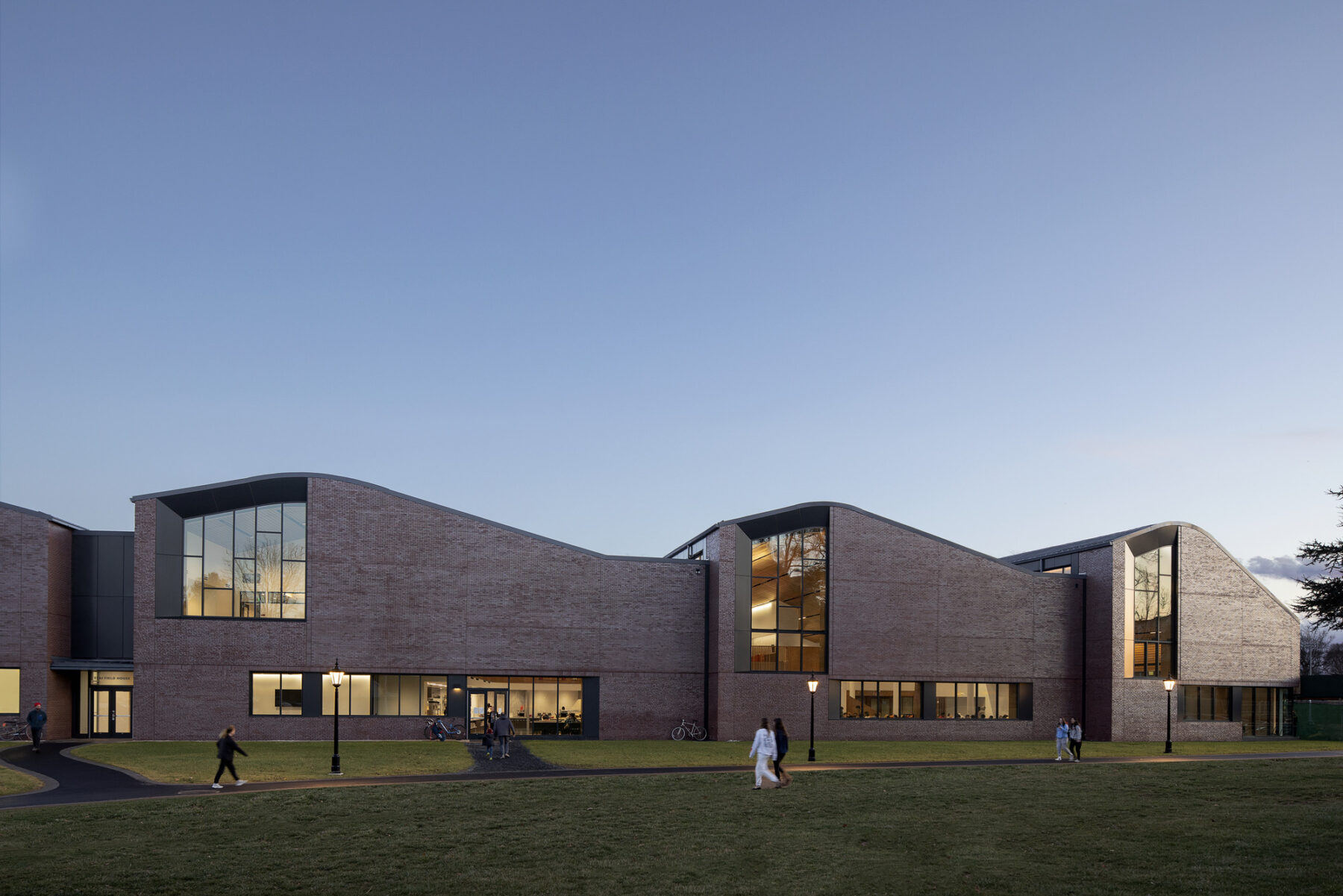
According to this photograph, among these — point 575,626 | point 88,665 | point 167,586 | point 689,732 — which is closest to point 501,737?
point 575,626

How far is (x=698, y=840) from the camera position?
18.1 metres

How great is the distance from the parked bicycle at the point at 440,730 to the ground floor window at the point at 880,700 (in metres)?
17.3

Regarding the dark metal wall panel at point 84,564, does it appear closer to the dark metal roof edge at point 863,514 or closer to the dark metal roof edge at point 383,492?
the dark metal roof edge at point 383,492

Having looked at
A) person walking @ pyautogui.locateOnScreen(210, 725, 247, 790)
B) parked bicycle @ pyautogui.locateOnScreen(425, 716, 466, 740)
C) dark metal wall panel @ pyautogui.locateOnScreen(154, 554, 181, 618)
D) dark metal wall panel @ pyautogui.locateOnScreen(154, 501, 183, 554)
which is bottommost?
parked bicycle @ pyautogui.locateOnScreen(425, 716, 466, 740)

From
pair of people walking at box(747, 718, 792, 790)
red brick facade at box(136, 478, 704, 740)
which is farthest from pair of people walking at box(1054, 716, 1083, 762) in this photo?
red brick facade at box(136, 478, 704, 740)

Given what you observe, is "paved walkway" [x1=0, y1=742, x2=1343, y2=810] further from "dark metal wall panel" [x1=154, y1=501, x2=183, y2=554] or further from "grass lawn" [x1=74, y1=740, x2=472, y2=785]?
"dark metal wall panel" [x1=154, y1=501, x2=183, y2=554]

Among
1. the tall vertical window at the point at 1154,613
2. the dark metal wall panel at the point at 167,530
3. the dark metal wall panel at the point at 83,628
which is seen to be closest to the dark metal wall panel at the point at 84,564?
the dark metal wall panel at the point at 83,628

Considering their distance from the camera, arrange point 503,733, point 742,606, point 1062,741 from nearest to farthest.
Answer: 1. point 503,733
2. point 1062,741
3. point 742,606

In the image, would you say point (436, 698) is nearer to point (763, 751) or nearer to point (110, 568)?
point (110, 568)

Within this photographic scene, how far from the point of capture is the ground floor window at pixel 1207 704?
173ft

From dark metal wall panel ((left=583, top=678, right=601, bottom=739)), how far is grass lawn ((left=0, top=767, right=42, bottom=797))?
75.7ft

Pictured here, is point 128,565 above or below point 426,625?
above

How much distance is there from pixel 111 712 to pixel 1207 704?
172ft

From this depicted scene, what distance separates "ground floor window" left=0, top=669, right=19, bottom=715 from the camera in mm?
42781
